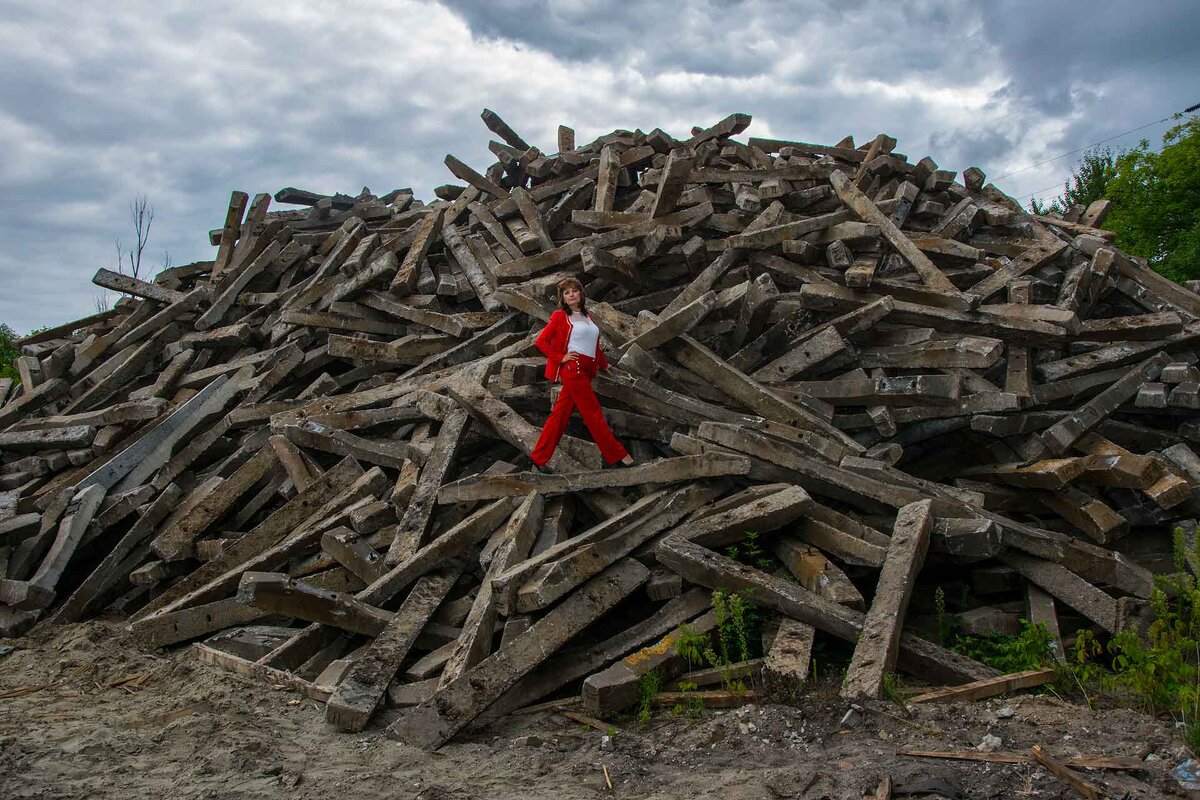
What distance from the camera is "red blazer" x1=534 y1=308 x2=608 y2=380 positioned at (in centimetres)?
734

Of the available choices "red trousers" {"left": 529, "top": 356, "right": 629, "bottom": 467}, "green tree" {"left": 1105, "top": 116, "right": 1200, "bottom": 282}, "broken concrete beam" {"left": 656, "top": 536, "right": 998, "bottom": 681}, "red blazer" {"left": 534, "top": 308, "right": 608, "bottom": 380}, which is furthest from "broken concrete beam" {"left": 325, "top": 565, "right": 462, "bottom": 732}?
"green tree" {"left": 1105, "top": 116, "right": 1200, "bottom": 282}

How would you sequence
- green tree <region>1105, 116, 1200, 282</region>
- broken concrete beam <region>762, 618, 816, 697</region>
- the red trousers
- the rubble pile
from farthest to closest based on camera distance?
green tree <region>1105, 116, 1200, 282</region> < the red trousers < the rubble pile < broken concrete beam <region>762, 618, 816, 697</region>

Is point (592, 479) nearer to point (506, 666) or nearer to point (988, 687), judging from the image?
point (506, 666)

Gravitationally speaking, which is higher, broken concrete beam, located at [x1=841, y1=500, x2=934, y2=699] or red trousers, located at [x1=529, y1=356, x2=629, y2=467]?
red trousers, located at [x1=529, y1=356, x2=629, y2=467]

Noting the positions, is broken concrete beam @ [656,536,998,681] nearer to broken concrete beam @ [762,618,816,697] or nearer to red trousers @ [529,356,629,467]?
broken concrete beam @ [762,618,816,697]

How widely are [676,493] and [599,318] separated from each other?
2.74m

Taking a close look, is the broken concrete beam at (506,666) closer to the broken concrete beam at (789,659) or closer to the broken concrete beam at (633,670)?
the broken concrete beam at (633,670)

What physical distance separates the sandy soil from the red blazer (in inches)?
121

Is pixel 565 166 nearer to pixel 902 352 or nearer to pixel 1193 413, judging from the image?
pixel 902 352

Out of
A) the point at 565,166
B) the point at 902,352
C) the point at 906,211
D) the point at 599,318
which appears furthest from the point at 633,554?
the point at 565,166

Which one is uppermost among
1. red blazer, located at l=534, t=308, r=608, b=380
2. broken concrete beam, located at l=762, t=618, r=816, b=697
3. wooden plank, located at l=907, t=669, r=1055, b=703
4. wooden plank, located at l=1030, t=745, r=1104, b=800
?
red blazer, located at l=534, t=308, r=608, b=380

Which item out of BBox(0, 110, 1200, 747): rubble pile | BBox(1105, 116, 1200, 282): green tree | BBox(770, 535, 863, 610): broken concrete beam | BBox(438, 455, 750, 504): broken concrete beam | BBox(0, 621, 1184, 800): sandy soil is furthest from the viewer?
BBox(1105, 116, 1200, 282): green tree

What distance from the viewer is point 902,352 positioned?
334 inches

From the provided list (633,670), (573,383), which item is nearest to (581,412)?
(573,383)
